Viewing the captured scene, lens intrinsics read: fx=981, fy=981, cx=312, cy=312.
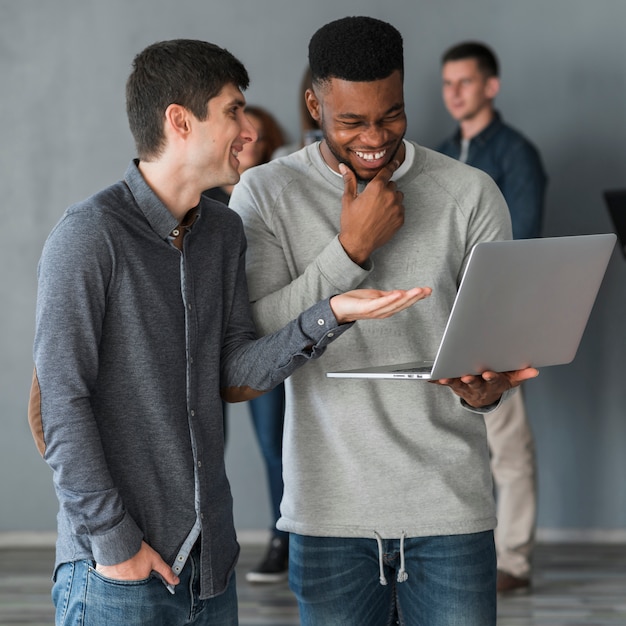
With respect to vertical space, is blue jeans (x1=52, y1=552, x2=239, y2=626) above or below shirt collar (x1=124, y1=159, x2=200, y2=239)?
below

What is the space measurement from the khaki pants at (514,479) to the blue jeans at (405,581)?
5.80 ft

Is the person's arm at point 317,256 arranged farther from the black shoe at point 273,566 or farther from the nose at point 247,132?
the black shoe at point 273,566

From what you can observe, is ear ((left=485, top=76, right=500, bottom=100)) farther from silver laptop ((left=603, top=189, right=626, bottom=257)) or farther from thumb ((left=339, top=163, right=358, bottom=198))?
thumb ((left=339, top=163, right=358, bottom=198))

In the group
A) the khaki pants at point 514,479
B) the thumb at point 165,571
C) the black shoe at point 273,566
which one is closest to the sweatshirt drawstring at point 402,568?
the thumb at point 165,571

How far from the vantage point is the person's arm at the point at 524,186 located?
11.0ft

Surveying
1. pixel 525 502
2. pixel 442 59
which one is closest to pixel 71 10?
pixel 442 59

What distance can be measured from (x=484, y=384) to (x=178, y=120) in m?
0.63

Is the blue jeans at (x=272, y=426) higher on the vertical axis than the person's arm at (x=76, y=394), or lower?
lower

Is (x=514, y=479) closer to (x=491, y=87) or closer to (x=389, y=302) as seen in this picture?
(x=491, y=87)

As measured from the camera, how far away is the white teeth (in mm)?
1614

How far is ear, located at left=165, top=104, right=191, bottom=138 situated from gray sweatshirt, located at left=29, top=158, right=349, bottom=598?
0.30 feet

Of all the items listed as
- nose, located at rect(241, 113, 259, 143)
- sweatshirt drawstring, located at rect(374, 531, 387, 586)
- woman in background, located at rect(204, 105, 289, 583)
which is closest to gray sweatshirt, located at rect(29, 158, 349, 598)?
nose, located at rect(241, 113, 259, 143)

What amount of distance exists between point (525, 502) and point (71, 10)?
255cm

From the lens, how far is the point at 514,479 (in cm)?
340
